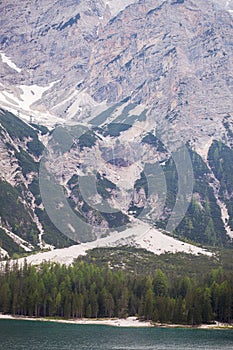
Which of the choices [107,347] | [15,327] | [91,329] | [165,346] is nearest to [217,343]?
[165,346]

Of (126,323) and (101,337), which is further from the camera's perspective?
(126,323)

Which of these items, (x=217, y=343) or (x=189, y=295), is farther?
(x=189, y=295)

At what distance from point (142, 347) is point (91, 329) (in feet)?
121

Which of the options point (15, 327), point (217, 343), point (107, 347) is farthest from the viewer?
point (15, 327)

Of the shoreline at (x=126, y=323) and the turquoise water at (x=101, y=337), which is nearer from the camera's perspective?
the turquoise water at (x=101, y=337)

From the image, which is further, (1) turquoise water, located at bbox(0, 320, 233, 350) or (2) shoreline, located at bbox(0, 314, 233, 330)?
(2) shoreline, located at bbox(0, 314, 233, 330)

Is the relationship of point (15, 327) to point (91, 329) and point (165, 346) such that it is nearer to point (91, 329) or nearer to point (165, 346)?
point (91, 329)

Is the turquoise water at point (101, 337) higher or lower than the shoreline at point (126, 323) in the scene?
lower

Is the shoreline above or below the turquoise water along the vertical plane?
above

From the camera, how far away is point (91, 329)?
579ft

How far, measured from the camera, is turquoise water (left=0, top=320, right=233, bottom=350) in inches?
5581

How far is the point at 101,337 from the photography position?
520ft

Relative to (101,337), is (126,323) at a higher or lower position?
higher

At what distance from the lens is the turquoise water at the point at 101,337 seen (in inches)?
5581
